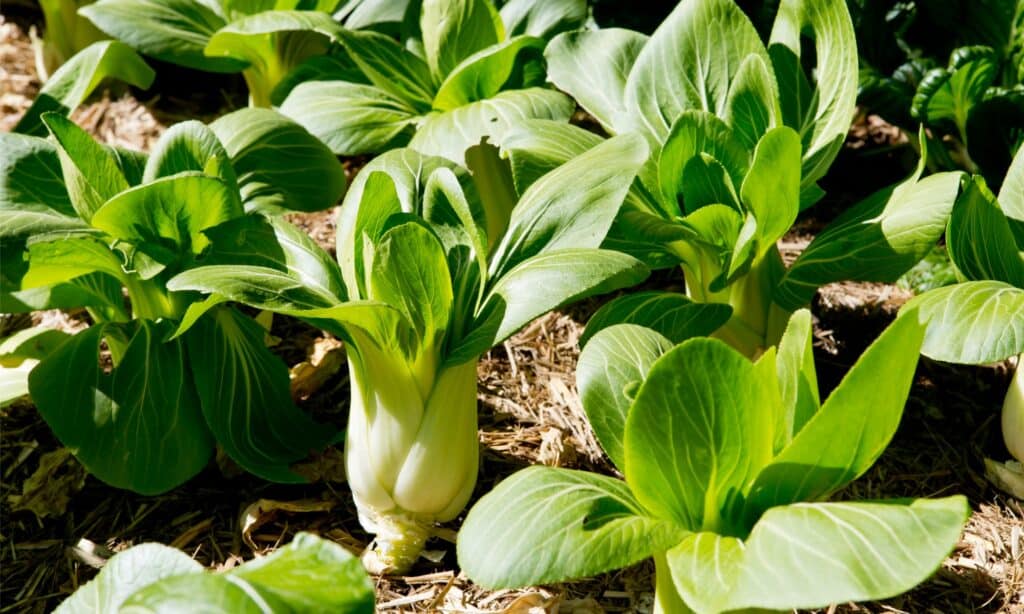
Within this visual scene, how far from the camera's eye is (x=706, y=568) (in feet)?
4.64

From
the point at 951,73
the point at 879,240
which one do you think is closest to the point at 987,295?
the point at 879,240

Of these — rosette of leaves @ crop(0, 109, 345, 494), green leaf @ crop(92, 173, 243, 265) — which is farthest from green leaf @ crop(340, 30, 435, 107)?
green leaf @ crop(92, 173, 243, 265)

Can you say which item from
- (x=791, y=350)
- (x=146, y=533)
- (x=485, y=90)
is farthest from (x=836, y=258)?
(x=146, y=533)

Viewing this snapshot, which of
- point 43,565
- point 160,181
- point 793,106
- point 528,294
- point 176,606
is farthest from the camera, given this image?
point 793,106

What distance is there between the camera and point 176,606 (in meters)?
1.18

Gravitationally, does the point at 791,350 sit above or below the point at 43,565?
above

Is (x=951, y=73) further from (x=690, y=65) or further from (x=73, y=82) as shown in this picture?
(x=73, y=82)

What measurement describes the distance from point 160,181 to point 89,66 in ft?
2.34

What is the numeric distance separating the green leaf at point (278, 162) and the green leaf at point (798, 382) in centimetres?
103

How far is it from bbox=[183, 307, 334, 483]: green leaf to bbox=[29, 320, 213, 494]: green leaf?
5cm

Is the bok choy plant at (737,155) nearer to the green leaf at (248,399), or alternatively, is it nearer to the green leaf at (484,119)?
the green leaf at (484,119)

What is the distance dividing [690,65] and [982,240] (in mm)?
623

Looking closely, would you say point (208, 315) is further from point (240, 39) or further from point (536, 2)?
point (536, 2)

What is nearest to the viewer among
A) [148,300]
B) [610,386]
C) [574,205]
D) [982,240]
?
[610,386]
